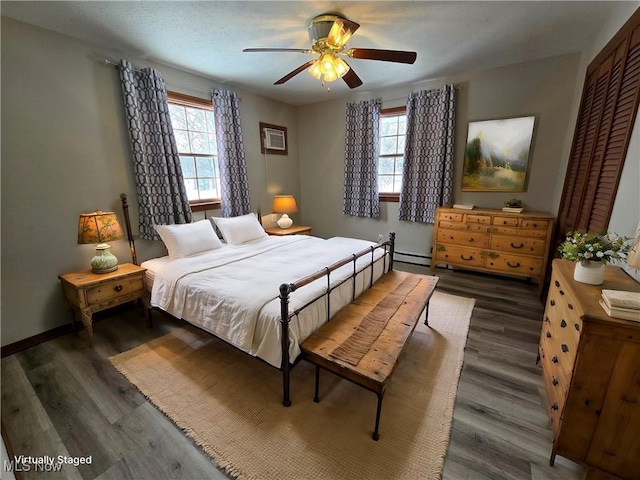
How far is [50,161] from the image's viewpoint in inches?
95.0

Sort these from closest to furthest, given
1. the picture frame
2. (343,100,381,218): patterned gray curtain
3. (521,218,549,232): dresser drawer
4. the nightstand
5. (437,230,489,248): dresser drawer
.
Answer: (521,218,549,232): dresser drawer
(437,230,489,248): dresser drawer
the nightstand
(343,100,381,218): patterned gray curtain
the picture frame

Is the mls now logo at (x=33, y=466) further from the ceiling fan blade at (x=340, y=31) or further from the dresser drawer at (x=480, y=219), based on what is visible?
the dresser drawer at (x=480, y=219)

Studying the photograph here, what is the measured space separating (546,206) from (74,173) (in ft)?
17.8

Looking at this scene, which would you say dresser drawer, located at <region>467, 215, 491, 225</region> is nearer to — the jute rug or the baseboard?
the jute rug

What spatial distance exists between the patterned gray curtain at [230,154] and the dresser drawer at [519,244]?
359cm

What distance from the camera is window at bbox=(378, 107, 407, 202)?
4.34m

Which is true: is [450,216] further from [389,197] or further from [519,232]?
[389,197]

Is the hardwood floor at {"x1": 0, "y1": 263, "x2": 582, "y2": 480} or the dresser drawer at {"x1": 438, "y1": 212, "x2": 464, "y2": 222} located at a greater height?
the dresser drawer at {"x1": 438, "y1": 212, "x2": 464, "y2": 222}

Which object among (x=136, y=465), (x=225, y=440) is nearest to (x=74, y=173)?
(x=136, y=465)

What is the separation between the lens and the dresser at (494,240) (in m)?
3.26

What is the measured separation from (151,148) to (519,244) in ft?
15.0

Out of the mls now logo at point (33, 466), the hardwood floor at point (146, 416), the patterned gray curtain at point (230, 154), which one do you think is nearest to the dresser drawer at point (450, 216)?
the hardwood floor at point (146, 416)

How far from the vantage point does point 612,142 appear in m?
2.05

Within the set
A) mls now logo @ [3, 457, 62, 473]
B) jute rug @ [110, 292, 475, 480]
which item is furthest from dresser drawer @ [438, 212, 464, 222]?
mls now logo @ [3, 457, 62, 473]
